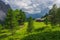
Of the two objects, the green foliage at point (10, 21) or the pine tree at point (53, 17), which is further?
the pine tree at point (53, 17)

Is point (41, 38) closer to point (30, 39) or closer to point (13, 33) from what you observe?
point (30, 39)

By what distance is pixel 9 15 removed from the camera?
334 ft

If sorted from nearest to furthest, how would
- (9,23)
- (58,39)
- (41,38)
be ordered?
(58,39), (41,38), (9,23)

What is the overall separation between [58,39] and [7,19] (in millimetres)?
48413

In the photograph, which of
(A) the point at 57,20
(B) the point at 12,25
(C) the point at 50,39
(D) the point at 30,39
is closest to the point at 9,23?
(B) the point at 12,25

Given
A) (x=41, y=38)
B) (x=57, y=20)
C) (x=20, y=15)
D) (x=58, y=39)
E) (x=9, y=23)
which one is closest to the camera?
(x=58, y=39)

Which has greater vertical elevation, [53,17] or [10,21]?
[10,21]

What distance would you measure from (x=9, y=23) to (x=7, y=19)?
2.57 meters

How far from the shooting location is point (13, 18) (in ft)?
337

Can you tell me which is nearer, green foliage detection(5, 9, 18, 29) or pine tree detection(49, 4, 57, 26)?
green foliage detection(5, 9, 18, 29)

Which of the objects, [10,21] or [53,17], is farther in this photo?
[53,17]

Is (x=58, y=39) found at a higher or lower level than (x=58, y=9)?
lower

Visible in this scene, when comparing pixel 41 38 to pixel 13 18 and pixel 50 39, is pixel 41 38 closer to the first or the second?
pixel 50 39

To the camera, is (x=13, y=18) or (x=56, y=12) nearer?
(x=13, y=18)
